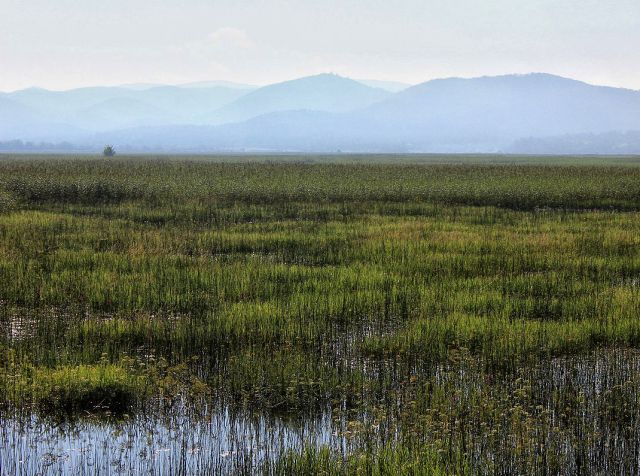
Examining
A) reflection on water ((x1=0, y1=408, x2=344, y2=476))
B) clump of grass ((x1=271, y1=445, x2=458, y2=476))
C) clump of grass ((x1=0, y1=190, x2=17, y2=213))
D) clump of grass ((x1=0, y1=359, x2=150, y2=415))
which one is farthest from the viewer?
clump of grass ((x1=0, y1=190, x2=17, y2=213))

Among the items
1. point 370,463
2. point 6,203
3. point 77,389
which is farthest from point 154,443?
point 6,203

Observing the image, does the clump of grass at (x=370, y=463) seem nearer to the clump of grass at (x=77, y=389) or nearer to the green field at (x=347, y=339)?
the green field at (x=347, y=339)

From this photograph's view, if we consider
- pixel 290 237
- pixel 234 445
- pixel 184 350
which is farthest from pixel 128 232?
pixel 234 445

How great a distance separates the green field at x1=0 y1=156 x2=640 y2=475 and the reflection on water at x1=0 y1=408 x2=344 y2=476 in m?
0.08

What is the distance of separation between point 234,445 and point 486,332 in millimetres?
5843

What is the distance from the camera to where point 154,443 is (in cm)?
889

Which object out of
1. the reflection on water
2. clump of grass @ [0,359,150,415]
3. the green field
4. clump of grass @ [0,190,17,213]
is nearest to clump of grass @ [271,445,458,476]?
the green field

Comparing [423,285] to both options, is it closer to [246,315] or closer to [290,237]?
[246,315]

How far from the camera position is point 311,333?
43.2 ft

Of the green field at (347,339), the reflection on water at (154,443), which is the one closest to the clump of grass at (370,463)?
the green field at (347,339)

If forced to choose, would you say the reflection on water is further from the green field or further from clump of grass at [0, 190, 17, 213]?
clump of grass at [0, 190, 17, 213]

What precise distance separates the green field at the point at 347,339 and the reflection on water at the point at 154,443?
8 cm

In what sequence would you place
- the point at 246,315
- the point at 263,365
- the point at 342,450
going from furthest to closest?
the point at 246,315 < the point at 263,365 < the point at 342,450

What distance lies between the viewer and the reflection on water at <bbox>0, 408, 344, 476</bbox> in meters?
8.20
